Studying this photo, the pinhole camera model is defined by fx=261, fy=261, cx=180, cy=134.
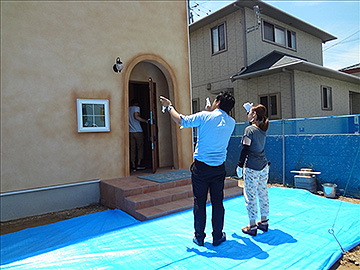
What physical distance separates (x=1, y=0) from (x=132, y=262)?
5155mm

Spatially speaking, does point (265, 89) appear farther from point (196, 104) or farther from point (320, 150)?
point (320, 150)

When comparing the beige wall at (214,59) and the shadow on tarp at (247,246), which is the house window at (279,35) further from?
the shadow on tarp at (247,246)

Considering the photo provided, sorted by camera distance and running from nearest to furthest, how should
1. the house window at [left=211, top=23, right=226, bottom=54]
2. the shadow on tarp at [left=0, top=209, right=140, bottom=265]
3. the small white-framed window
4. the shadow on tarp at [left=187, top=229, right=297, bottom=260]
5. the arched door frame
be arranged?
1. the shadow on tarp at [left=187, top=229, right=297, bottom=260]
2. the shadow on tarp at [left=0, top=209, right=140, bottom=265]
3. the small white-framed window
4. the arched door frame
5. the house window at [left=211, top=23, right=226, bottom=54]

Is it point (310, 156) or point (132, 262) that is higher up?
point (310, 156)

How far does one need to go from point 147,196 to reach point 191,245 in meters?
1.76

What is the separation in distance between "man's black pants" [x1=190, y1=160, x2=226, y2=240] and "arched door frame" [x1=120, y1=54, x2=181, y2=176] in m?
3.19

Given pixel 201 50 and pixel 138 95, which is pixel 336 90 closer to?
pixel 201 50

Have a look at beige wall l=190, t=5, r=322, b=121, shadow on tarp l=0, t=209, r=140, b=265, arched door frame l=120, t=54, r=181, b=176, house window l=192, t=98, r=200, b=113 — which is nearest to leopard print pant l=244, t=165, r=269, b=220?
shadow on tarp l=0, t=209, r=140, b=265

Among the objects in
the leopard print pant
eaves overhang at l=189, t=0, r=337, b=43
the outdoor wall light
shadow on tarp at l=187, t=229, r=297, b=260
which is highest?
eaves overhang at l=189, t=0, r=337, b=43

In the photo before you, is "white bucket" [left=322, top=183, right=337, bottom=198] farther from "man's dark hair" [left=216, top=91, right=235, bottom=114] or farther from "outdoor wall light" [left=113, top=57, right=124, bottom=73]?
"outdoor wall light" [left=113, top=57, right=124, bottom=73]

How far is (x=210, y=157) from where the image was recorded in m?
3.19

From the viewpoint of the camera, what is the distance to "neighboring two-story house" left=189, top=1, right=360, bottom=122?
33.8 ft

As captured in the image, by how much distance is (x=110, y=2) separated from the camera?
603 cm

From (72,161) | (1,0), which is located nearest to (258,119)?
(72,161)
